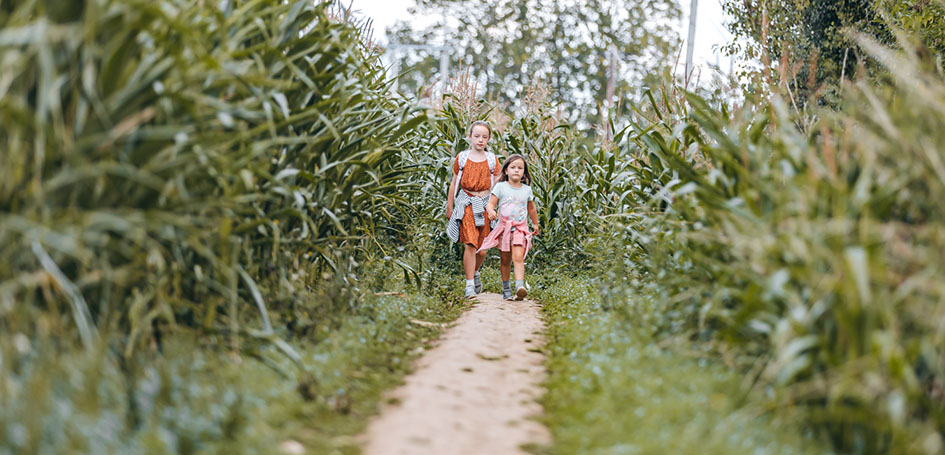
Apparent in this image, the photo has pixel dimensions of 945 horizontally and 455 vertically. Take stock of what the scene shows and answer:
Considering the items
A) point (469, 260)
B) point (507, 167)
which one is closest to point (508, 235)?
point (469, 260)

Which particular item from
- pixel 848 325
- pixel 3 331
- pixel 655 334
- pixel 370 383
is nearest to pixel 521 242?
pixel 655 334

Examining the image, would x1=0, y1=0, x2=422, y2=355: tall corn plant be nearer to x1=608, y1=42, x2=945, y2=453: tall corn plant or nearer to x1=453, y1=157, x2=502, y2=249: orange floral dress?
x1=608, y1=42, x2=945, y2=453: tall corn plant

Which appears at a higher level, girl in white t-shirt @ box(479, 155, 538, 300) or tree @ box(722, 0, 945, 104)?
tree @ box(722, 0, 945, 104)

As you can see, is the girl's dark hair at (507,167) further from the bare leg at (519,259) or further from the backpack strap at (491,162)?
the bare leg at (519,259)

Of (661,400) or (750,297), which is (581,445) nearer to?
(661,400)

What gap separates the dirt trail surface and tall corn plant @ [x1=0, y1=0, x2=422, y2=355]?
732mm

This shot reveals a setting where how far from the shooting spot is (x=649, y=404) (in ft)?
11.0

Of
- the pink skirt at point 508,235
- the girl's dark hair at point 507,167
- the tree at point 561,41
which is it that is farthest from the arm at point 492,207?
the tree at point 561,41

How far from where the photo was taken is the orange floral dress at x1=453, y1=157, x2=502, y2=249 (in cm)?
781

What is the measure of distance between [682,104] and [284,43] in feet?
10.8

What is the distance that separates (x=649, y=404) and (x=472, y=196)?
4.68 m

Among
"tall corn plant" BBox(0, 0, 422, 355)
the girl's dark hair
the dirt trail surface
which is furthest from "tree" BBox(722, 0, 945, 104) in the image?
"tall corn plant" BBox(0, 0, 422, 355)

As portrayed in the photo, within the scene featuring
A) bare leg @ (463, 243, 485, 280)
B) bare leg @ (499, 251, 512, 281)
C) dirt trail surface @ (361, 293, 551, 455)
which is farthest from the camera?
bare leg @ (463, 243, 485, 280)

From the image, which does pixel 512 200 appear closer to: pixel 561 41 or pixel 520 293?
pixel 520 293
